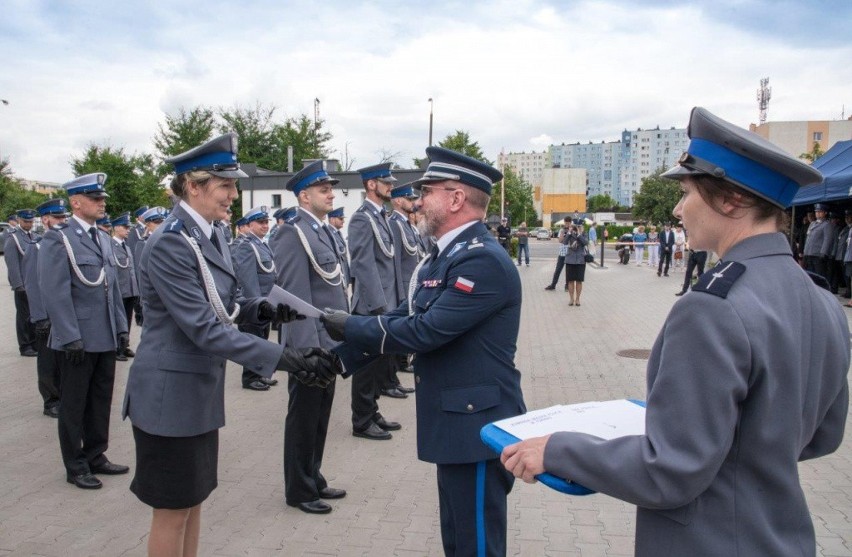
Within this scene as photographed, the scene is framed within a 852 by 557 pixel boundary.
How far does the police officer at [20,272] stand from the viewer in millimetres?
9961

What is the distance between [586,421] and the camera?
179cm

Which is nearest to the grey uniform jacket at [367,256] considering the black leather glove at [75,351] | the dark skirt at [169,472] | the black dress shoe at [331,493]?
the black dress shoe at [331,493]

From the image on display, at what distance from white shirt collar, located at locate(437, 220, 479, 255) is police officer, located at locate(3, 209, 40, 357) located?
909cm

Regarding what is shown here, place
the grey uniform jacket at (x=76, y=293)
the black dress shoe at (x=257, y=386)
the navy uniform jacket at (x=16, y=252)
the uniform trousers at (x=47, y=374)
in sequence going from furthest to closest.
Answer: the navy uniform jacket at (x=16, y=252), the black dress shoe at (x=257, y=386), the uniform trousers at (x=47, y=374), the grey uniform jacket at (x=76, y=293)

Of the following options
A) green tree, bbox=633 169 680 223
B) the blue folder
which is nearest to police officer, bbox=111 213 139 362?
the blue folder

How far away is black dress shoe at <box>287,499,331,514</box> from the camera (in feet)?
14.7

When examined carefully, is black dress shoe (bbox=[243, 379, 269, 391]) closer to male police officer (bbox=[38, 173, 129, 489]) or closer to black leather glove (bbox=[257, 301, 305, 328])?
male police officer (bbox=[38, 173, 129, 489])

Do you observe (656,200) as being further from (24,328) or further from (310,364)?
(310,364)

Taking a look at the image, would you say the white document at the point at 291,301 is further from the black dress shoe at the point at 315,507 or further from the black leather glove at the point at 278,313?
the black dress shoe at the point at 315,507

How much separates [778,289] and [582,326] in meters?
11.4

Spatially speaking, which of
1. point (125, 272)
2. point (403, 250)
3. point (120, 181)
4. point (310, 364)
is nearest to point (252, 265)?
point (125, 272)

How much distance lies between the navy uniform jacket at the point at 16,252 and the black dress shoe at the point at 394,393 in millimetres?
6666

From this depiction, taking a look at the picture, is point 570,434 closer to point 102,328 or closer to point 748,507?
point 748,507

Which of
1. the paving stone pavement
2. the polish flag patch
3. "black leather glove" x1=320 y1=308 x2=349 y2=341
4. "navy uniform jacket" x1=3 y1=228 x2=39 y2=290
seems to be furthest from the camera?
"navy uniform jacket" x1=3 y1=228 x2=39 y2=290
